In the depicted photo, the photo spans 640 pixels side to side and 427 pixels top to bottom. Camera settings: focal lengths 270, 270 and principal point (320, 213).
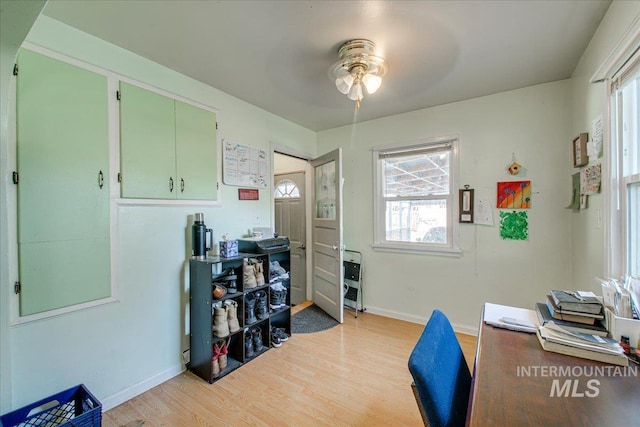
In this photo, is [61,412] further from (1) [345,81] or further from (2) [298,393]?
(1) [345,81]

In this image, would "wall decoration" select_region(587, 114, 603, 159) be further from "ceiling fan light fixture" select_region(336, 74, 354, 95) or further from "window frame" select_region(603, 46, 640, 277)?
"ceiling fan light fixture" select_region(336, 74, 354, 95)

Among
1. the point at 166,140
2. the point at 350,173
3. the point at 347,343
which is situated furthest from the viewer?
the point at 350,173

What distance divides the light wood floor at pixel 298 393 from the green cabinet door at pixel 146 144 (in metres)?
1.46

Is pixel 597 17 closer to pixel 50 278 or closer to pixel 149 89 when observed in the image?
pixel 149 89

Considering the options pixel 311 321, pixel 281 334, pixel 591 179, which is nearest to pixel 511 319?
pixel 591 179

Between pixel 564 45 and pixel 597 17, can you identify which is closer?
pixel 597 17

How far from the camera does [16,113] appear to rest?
1456mm

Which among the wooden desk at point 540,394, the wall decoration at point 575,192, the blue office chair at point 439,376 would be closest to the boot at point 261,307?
the blue office chair at point 439,376

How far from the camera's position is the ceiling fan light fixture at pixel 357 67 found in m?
1.83

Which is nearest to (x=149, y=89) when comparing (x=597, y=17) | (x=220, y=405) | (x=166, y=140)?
(x=166, y=140)

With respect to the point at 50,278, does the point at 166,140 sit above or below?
above

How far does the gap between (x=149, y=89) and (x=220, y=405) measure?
2.33m

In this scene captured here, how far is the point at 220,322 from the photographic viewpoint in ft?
7.16

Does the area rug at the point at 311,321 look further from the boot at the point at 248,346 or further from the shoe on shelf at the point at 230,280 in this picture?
the shoe on shelf at the point at 230,280
